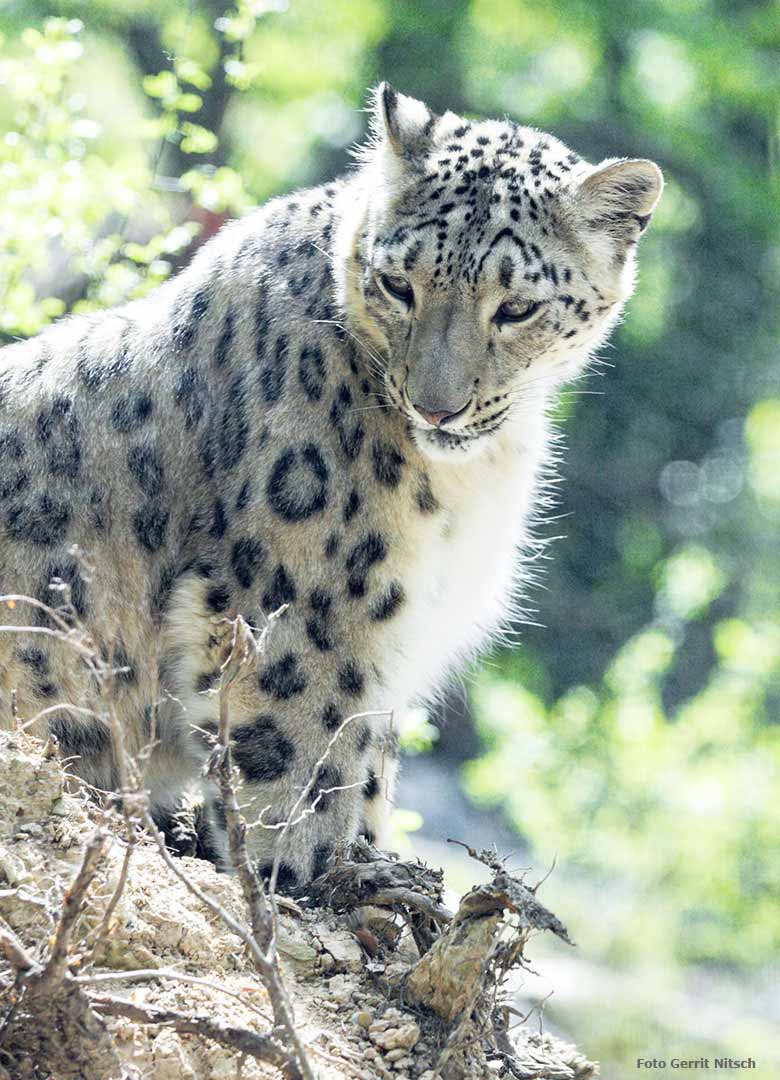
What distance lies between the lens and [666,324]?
19562 millimetres

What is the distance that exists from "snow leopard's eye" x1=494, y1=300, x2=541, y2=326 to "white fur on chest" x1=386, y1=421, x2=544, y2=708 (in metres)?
0.54

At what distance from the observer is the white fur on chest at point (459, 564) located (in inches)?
213

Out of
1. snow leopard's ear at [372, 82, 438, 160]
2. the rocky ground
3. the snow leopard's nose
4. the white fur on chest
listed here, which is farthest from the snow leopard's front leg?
snow leopard's ear at [372, 82, 438, 160]

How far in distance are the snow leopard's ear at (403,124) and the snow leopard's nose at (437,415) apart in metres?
0.96

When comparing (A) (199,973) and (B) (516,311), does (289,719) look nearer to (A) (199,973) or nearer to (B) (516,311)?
(A) (199,973)

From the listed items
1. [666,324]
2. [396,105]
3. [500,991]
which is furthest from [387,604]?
[666,324]

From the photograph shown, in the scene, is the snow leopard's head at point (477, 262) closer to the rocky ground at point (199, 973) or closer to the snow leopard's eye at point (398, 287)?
the snow leopard's eye at point (398, 287)

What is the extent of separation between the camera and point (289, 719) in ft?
17.0

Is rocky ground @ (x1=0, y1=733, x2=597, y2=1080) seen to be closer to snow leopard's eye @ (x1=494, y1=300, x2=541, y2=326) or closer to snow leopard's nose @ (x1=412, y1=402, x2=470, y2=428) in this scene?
snow leopard's nose @ (x1=412, y1=402, x2=470, y2=428)

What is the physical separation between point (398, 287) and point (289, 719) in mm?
1495

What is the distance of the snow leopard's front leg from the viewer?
203 inches

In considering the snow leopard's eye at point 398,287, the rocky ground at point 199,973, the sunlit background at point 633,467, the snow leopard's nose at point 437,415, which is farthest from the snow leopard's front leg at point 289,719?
the sunlit background at point 633,467

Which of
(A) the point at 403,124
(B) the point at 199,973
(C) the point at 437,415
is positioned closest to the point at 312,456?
(C) the point at 437,415

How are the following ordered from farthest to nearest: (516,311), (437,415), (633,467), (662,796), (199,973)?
(633,467), (662,796), (516,311), (437,415), (199,973)
